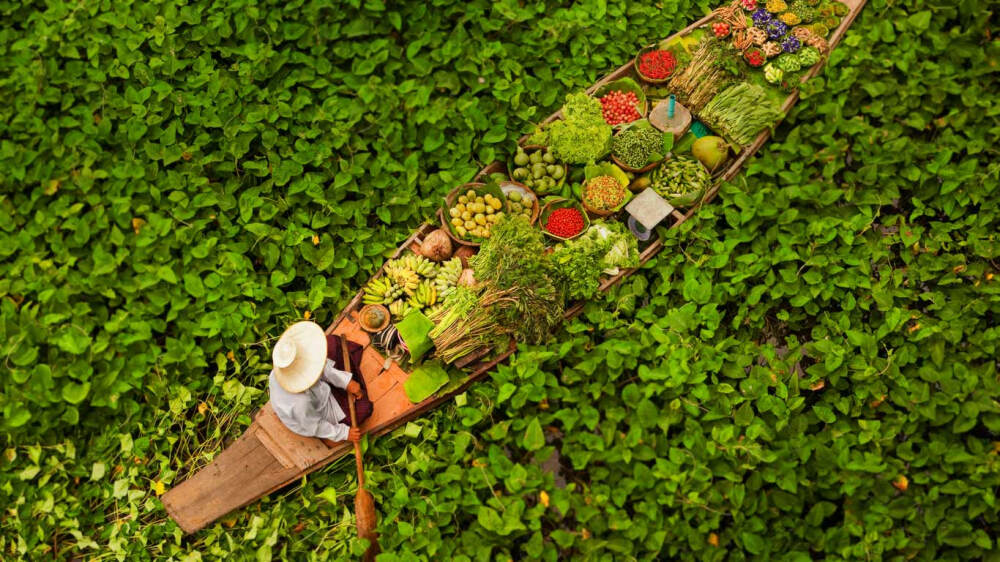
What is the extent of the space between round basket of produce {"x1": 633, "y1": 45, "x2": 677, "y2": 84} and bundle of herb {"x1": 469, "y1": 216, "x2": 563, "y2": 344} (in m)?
2.26

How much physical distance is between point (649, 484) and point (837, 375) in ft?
6.05

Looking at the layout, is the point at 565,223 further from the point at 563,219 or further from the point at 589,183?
the point at 589,183

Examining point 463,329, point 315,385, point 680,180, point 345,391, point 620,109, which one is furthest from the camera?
point 620,109

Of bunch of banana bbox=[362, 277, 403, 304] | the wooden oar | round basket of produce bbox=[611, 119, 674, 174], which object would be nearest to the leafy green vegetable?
the wooden oar

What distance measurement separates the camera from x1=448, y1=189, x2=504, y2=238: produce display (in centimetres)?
524

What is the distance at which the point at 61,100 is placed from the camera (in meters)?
5.73

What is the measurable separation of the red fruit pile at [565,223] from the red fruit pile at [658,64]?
174 cm

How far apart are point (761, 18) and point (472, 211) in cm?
361

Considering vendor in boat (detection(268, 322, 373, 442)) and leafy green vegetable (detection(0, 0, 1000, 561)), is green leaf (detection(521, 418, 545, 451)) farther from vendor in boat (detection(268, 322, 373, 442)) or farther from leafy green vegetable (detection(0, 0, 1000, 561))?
vendor in boat (detection(268, 322, 373, 442))

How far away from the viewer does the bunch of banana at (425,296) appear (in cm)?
500

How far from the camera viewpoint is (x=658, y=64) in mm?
5875

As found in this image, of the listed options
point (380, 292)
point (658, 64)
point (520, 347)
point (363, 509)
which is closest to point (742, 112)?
point (658, 64)

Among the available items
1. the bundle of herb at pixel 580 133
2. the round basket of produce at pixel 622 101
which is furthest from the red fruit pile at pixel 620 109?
the bundle of herb at pixel 580 133

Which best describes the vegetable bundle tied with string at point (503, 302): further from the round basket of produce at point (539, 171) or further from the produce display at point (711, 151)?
the produce display at point (711, 151)
